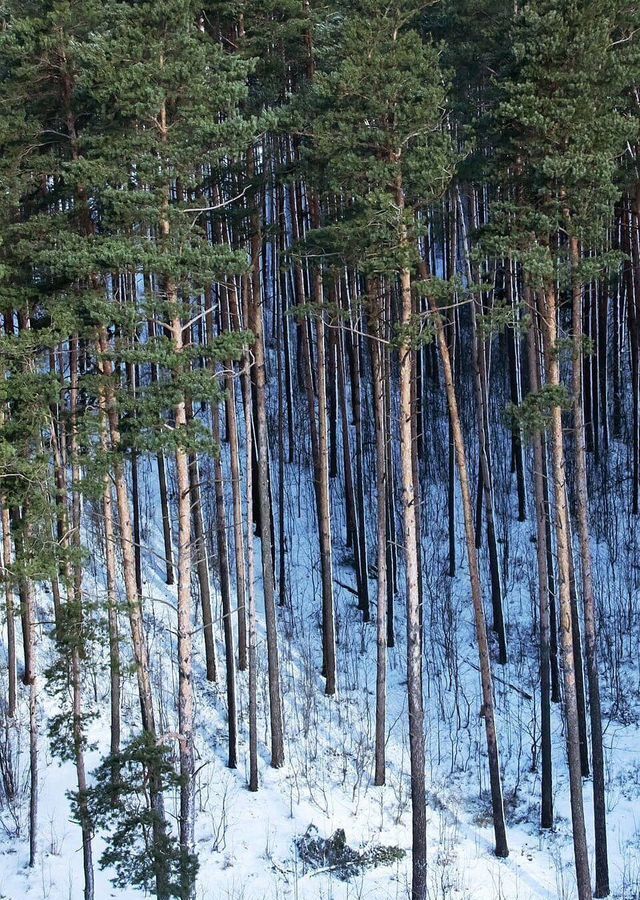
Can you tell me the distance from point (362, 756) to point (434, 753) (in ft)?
4.85

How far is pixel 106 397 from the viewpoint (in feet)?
42.5

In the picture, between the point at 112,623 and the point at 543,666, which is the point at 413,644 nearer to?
the point at 543,666

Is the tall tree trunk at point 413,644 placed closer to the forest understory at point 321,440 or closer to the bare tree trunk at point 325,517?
the forest understory at point 321,440

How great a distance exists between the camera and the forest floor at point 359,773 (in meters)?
14.1

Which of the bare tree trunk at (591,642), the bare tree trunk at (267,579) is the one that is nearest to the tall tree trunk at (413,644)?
the bare tree trunk at (591,642)

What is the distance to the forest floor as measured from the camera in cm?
1407

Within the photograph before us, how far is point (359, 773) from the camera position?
53.8 ft

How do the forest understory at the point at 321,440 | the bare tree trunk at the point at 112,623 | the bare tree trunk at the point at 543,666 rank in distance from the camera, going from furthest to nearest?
the bare tree trunk at the point at 543,666 < the bare tree trunk at the point at 112,623 < the forest understory at the point at 321,440

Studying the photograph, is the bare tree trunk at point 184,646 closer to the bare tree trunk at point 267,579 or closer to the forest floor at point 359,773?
the forest floor at point 359,773

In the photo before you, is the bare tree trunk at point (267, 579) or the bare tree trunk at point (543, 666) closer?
the bare tree trunk at point (543, 666)

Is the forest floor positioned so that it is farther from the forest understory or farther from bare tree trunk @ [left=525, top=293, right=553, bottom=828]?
bare tree trunk @ [left=525, top=293, right=553, bottom=828]

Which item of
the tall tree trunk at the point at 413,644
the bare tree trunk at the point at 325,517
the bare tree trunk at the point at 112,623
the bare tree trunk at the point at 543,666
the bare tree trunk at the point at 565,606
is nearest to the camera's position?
the bare tree trunk at the point at 112,623

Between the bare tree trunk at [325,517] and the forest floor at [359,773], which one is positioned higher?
the bare tree trunk at [325,517]

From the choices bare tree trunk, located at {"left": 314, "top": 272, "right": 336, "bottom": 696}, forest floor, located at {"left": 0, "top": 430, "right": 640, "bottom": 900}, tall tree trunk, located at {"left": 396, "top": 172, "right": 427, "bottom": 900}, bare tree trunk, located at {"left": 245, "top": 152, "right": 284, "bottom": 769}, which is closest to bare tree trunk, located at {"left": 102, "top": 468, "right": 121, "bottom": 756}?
forest floor, located at {"left": 0, "top": 430, "right": 640, "bottom": 900}
